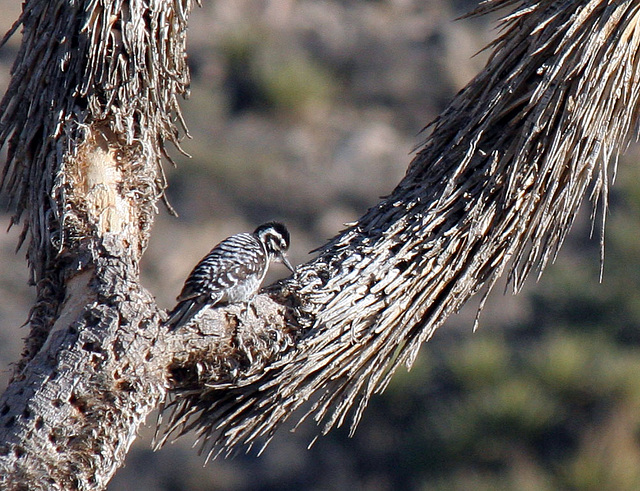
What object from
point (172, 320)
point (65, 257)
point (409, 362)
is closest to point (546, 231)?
point (409, 362)

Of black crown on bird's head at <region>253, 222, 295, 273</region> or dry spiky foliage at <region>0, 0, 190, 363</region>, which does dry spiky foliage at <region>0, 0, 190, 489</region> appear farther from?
black crown on bird's head at <region>253, 222, 295, 273</region>

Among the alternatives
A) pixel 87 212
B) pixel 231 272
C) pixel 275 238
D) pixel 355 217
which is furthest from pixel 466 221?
pixel 355 217

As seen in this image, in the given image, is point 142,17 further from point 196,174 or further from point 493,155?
point 196,174

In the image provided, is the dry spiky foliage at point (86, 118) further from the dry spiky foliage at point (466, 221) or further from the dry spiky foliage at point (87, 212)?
the dry spiky foliage at point (466, 221)

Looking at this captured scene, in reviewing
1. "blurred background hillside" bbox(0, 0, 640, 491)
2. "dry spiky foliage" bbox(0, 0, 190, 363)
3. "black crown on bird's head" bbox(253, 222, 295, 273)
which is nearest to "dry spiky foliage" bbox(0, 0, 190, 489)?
"dry spiky foliage" bbox(0, 0, 190, 363)

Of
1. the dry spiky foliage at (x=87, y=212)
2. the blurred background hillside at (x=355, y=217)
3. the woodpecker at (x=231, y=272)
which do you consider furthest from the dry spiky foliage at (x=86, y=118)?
the blurred background hillside at (x=355, y=217)

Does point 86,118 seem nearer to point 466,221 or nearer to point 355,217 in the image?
point 466,221
